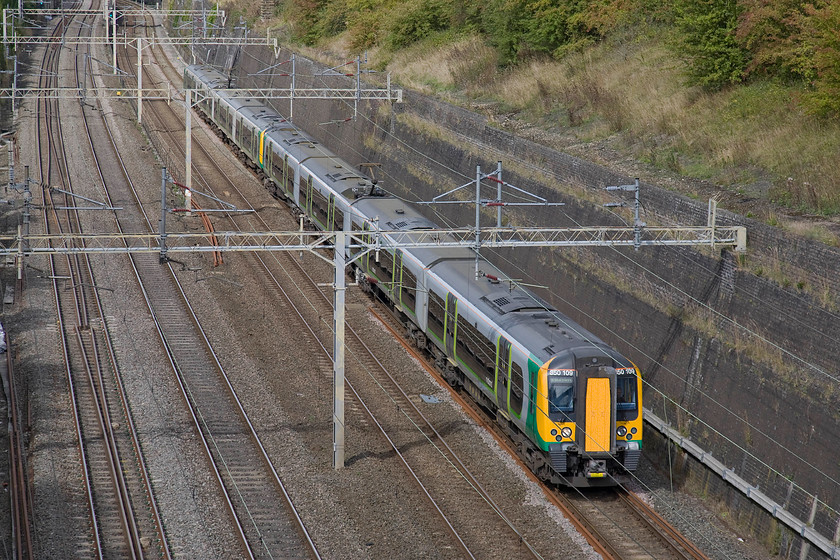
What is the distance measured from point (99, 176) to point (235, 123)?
645 centimetres

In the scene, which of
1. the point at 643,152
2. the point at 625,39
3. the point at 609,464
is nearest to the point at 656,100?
the point at 643,152

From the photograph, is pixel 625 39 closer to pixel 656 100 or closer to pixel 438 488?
pixel 656 100

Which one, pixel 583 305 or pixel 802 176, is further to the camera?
pixel 583 305

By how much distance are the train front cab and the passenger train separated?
2 cm

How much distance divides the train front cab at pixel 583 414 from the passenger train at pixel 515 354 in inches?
0.7

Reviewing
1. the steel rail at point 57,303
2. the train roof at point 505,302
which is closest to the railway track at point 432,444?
the steel rail at point 57,303

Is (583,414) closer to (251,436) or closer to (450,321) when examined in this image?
(450,321)

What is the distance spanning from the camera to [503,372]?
1898 centimetres

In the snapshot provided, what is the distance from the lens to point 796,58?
2598 cm

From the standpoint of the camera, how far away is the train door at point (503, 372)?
61.5 feet

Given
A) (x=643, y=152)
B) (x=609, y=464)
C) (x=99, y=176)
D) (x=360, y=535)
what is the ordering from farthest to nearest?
1. (x=99, y=176)
2. (x=643, y=152)
3. (x=609, y=464)
4. (x=360, y=535)

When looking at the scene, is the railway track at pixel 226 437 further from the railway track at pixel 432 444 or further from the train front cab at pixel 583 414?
the train front cab at pixel 583 414

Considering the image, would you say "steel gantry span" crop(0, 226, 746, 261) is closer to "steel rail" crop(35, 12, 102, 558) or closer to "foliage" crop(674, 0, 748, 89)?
"steel rail" crop(35, 12, 102, 558)

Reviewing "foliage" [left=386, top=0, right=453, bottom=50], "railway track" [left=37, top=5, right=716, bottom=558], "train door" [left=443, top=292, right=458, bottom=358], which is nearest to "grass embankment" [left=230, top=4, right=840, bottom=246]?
"foliage" [left=386, top=0, right=453, bottom=50]
